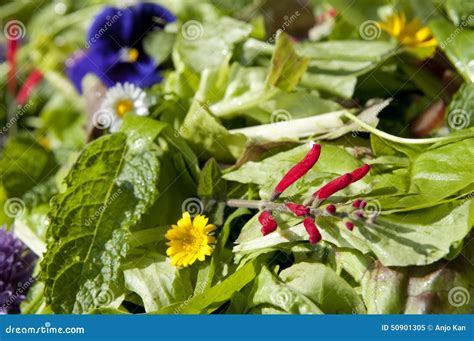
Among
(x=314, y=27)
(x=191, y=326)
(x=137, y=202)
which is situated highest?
(x=314, y=27)

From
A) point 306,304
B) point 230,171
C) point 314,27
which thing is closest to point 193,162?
point 230,171

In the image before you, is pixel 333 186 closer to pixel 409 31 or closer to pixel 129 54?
pixel 409 31

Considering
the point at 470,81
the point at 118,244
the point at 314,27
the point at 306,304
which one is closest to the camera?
the point at 306,304

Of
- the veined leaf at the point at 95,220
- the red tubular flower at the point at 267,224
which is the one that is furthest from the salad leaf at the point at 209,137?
the red tubular flower at the point at 267,224

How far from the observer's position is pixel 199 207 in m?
0.95

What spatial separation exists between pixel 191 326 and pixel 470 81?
53 cm

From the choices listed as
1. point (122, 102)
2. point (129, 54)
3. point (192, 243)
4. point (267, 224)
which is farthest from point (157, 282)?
point (129, 54)

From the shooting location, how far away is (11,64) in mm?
1463

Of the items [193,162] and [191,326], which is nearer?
[191,326]

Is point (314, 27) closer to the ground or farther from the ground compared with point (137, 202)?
farther from the ground

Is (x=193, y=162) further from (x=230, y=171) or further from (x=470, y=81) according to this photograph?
(x=470, y=81)

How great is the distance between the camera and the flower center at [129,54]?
A: 1.27m

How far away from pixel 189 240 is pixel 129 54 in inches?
19.6

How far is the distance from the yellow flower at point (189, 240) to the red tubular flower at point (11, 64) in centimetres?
71
